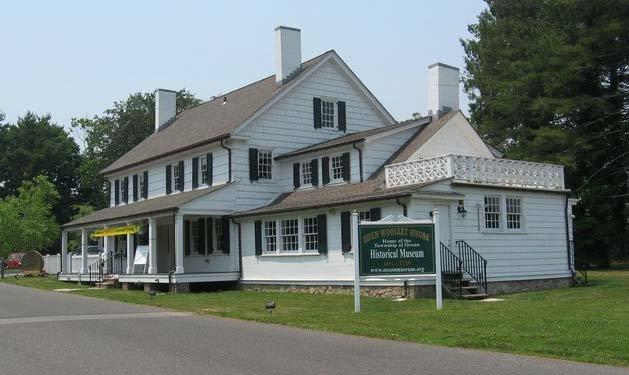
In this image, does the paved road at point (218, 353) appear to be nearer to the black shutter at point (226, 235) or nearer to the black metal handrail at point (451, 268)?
the black metal handrail at point (451, 268)

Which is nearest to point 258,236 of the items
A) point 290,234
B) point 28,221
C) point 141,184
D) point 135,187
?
point 290,234

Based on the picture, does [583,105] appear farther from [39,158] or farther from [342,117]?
[39,158]

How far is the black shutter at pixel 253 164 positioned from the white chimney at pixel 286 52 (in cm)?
402

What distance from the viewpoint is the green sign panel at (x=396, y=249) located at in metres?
17.3

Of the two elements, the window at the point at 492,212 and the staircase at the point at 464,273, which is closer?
the staircase at the point at 464,273

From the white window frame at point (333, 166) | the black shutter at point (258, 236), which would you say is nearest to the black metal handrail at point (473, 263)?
the white window frame at point (333, 166)

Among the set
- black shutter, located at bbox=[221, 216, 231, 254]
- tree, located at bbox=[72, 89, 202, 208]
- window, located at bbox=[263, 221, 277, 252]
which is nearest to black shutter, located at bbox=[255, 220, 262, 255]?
window, located at bbox=[263, 221, 277, 252]

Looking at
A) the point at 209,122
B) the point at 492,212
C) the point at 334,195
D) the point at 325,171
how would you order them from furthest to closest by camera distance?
the point at 209,122
the point at 325,171
the point at 334,195
the point at 492,212

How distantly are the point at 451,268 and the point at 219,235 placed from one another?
1106cm

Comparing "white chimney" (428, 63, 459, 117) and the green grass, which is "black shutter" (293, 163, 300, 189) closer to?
"white chimney" (428, 63, 459, 117)

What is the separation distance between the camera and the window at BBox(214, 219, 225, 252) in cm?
2878

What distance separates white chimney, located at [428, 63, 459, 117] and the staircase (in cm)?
755

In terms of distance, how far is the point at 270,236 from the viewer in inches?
1055

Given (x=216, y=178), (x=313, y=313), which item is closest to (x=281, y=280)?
(x=216, y=178)
